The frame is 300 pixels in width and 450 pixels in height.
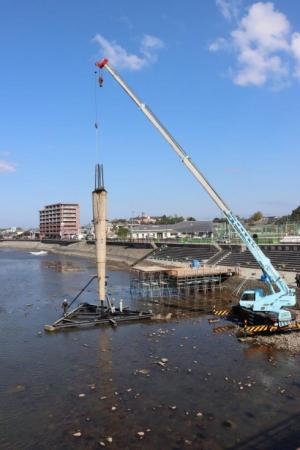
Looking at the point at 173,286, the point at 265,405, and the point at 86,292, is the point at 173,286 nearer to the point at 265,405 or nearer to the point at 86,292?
the point at 86,292

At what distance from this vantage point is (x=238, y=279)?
64.6m

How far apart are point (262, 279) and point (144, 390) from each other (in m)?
18.6

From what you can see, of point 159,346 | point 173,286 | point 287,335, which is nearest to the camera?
point 159,346

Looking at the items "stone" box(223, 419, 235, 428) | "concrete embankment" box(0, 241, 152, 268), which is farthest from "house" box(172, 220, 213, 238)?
"stone" box(223, 419, 235, 428)

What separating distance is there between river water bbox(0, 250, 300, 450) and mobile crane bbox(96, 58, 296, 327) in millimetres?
3799

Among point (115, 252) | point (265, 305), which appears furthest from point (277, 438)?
point (115, 252)

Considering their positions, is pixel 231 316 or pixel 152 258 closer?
pixel 231 316

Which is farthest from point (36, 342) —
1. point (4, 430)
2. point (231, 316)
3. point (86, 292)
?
point (86, 292)

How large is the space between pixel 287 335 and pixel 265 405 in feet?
45.7

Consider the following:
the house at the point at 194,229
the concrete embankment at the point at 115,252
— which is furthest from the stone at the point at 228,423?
the house at the point at 194,229

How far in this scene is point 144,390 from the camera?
78.9 feet

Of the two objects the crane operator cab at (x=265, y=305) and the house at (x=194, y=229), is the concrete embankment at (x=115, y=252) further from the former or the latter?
the crane operator cab at (x=265, y=305)

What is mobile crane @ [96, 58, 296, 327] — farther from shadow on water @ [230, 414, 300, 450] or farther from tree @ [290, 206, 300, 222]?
tree @ [290, 206, 300, 222]

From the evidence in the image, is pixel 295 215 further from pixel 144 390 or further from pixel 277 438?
pixel 277 438
